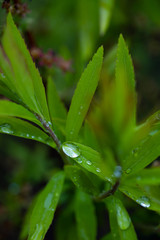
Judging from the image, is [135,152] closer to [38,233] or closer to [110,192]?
[110,192]

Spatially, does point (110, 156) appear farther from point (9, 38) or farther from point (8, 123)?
point (9, 38)

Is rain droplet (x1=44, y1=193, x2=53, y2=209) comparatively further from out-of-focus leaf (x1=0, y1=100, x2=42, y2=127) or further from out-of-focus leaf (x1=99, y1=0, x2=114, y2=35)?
out-of-focus leaf (x1=99, y1=0, x2=114, y2=35)

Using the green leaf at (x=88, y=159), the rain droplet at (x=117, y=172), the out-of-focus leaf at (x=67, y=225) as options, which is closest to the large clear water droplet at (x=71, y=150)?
the green leaf at (x=88, y=159)

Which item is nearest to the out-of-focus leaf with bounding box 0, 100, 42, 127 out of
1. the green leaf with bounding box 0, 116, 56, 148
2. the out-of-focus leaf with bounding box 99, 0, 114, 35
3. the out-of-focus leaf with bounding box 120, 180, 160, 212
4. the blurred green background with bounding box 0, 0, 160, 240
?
the green leaf with bounding box 0, 116, 56, 148

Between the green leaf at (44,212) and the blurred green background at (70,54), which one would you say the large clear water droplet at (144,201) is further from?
the blurred green background at (70,54)

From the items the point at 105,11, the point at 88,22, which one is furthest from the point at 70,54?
the point at 105,11
